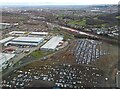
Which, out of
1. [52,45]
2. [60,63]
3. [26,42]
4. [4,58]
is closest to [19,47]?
[26,42]

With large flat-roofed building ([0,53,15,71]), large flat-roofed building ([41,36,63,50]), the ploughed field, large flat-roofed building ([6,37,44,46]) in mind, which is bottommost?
the ploughed field

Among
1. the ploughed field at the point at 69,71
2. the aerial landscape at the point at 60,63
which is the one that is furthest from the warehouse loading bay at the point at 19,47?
the ploughed field at the point at 69,71

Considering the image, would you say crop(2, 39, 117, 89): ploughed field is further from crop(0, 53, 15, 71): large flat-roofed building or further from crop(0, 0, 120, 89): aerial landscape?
crop(0, 53, 15, 71): large flat-roofed building

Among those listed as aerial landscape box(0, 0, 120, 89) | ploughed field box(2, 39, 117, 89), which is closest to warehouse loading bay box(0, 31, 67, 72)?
aerial landscape box(0, 0, 120, 89)

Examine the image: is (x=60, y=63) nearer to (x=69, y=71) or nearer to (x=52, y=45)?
(x=69, y=71)

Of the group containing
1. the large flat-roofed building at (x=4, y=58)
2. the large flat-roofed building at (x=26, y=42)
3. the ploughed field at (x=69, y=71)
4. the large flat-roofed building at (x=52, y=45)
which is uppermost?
the large flat-roofed building at (x=26, y=42)

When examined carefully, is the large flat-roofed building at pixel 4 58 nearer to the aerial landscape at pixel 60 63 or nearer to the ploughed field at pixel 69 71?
the aerial landscape at pixel 60 63

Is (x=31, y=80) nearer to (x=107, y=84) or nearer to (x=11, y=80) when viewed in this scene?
(x=11, y=80)

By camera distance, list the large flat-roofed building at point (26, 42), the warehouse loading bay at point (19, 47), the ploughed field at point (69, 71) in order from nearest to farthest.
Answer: the ploughed field at point (69, 71) < the warehouse loading bay at point (19, 47) < the large flat-roofed building at point (26, 42)

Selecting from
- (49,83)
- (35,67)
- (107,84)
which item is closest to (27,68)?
(35,67)

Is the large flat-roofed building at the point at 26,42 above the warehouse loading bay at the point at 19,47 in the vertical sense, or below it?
above
